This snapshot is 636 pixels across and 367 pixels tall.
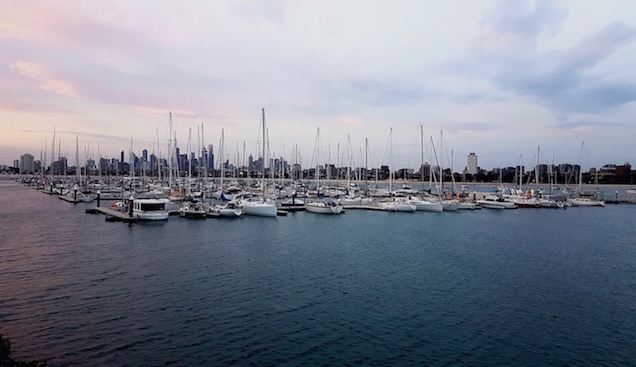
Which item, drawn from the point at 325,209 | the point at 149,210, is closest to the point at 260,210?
the point at 325,209

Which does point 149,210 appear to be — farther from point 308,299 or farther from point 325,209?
point 308,299

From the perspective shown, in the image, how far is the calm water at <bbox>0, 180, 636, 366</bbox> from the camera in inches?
642

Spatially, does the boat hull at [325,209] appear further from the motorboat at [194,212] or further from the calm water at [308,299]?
the calm water at [308,299]

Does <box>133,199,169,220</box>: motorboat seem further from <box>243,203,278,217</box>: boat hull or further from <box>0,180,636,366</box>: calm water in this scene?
<box>243,203,278,217</box>: boat hull

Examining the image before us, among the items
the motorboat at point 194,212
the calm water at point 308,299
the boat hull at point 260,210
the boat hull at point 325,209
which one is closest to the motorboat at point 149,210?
the motorboat at point 194,212

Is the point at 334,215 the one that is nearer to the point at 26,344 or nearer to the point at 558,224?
the point at 558,224

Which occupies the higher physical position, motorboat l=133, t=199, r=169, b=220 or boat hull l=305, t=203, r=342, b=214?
motorboat l=133, t=199, r=169, b=220

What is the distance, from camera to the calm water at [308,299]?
642 inches

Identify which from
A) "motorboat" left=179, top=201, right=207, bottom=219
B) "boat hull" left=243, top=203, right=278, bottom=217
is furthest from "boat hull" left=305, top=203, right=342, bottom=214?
"motorboat" left=179, top=201, right=207, bottom=219

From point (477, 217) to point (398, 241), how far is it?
105ft

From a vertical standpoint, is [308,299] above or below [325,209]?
below

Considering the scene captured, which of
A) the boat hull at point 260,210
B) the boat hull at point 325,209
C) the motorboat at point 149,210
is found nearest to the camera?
the motorboat at point 149,210

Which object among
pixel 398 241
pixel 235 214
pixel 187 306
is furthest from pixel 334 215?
pixel 187 306

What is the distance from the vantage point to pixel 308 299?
2250cm
